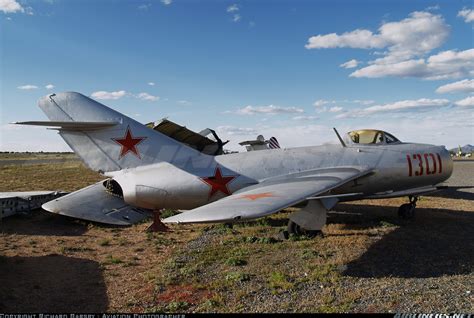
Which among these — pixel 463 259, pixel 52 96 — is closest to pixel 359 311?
pixel 463 259

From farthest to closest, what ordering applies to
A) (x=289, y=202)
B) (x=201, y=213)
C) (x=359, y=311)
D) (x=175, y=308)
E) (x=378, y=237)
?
(x=378, y=237)
(x=289, y=202)
(x=201, y=213)
(x=175, y=308)
(x=359, y=311)

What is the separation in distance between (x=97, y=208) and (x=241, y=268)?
4.28 metres

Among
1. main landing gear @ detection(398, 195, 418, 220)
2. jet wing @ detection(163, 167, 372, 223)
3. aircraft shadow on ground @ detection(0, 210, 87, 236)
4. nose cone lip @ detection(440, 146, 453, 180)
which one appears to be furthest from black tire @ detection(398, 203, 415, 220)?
aircraft shadow on ground @ detection(0, 210, 87, 236)

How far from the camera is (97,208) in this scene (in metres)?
9.34

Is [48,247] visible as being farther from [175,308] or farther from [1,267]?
[175,308]

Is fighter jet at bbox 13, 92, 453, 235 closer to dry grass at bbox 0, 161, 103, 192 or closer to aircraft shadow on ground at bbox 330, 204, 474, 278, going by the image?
aircraft shadow on ground at bbox 330, 204, 474, 278

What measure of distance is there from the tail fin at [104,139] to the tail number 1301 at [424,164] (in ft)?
22.7

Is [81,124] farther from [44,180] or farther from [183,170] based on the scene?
[44,180]

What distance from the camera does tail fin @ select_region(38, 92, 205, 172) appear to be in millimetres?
9992

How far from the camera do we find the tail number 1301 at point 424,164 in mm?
11172

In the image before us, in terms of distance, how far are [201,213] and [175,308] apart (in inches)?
63.0

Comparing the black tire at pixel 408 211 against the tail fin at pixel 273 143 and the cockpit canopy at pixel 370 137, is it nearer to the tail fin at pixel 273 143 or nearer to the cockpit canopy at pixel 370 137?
the cockpit canopy at pixel 370 137

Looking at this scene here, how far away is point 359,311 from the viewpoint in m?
Result: 5.16

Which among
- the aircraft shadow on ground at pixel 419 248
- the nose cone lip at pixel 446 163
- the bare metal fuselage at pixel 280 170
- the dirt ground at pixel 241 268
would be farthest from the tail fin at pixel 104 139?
the nose cone lip at pixel 446 163
